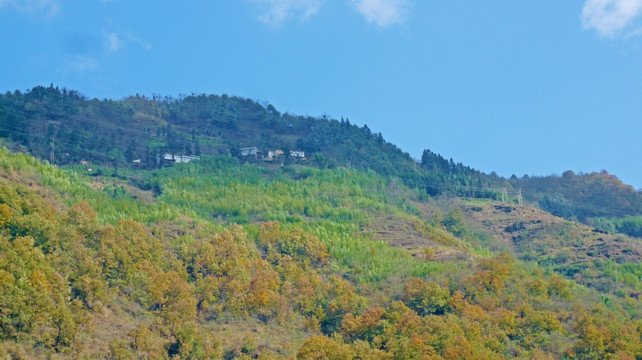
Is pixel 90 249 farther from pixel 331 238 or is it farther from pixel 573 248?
pixel 573 248

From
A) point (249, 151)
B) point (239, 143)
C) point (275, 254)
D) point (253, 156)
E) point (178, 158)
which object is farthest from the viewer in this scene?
point (239, 143)

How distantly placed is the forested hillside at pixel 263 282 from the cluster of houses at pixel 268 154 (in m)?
17.0

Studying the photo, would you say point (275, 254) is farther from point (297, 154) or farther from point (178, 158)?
point (297, 154)

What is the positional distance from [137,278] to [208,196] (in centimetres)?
2465

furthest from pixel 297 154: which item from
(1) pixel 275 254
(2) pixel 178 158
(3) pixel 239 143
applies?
(1) pixel 275 254

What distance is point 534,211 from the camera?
86500 mm

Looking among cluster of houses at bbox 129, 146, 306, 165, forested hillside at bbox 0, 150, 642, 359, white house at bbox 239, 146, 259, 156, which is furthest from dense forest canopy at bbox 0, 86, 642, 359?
white house at bbox 239, 146, 259, 156

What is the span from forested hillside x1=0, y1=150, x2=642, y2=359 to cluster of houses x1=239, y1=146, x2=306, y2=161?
668 inches

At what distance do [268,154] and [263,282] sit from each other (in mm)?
43052

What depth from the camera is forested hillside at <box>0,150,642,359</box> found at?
43.1 meters

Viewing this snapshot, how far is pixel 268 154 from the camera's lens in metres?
94.6

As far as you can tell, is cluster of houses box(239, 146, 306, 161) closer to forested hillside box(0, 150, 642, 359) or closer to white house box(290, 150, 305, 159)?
white house box(290, 150, 305, 159)

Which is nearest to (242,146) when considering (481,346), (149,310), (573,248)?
(573,248)

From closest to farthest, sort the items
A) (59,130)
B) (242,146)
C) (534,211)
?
1. (59,130)
2. (534,211)
3. (242,146)
